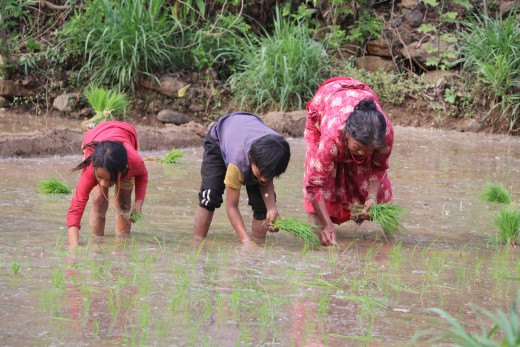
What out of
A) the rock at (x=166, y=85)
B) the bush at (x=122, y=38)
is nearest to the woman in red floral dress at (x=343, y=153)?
the bush at (x=122, y=38)

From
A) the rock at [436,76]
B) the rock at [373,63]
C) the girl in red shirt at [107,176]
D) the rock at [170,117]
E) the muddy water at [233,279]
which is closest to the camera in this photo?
the muddy water at [233,279]

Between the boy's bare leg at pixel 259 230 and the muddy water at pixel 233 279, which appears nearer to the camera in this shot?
the muddy water at pixel 233 279

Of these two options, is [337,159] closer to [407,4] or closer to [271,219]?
[271,219]

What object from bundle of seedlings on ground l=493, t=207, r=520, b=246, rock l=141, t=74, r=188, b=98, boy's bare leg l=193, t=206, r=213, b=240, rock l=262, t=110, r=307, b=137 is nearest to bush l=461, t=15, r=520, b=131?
rock l=262, t=110, r=307, b=137

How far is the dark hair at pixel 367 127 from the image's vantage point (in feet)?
11.5

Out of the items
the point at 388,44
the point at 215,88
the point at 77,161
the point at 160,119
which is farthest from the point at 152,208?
the point at 388,44

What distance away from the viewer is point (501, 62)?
380 inches

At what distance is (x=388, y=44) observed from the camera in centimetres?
1145

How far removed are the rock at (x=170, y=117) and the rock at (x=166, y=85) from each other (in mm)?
511

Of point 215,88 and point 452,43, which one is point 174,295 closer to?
point 215,88

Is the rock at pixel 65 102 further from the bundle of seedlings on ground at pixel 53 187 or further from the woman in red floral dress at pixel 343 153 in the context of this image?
the woman in red floral dress at pixel 343 153

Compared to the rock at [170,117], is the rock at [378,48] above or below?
above

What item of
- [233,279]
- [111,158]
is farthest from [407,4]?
[233,279]

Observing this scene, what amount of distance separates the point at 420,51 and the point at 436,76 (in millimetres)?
646
